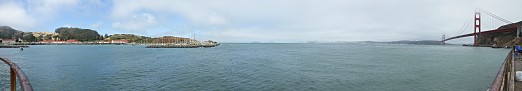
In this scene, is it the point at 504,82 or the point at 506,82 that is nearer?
the point at 504,82

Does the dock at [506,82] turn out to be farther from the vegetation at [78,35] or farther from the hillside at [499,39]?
the vegetation at [78,35]

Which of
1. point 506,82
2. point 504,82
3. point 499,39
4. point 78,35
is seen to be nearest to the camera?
point 504,82

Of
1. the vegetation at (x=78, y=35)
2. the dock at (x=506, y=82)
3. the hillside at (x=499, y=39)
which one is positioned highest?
the vegetation at (x=78, y=35)

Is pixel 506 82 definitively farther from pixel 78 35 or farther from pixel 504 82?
pixel 78 35

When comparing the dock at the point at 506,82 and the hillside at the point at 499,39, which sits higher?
the hillside at the point at 499,39

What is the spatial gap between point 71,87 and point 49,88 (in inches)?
33.0

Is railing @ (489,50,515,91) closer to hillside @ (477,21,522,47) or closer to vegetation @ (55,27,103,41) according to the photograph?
hillside @ (477,21,522,47)

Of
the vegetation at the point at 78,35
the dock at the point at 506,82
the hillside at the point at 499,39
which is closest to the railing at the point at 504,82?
the dock at the point at 506,82

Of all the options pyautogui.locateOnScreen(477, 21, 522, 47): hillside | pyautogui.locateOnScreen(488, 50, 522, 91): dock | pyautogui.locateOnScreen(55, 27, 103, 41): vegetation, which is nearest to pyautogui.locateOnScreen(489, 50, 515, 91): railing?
pyautogui.locateOnScreen(488, 50, 522, 91): dock

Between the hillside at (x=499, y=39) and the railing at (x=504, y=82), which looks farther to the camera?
the hillside at (x=499, y=39)

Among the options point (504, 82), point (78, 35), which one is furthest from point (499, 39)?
point (78, 35)

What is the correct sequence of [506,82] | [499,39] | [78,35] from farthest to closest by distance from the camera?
1. [78,35]
2. [499,39]
3. [506,82]

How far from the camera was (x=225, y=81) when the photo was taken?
14.6 meters

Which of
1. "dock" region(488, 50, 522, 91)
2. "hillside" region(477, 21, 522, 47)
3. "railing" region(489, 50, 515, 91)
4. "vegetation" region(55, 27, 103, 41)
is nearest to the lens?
"railing" region(489, 50, 515, 91)
